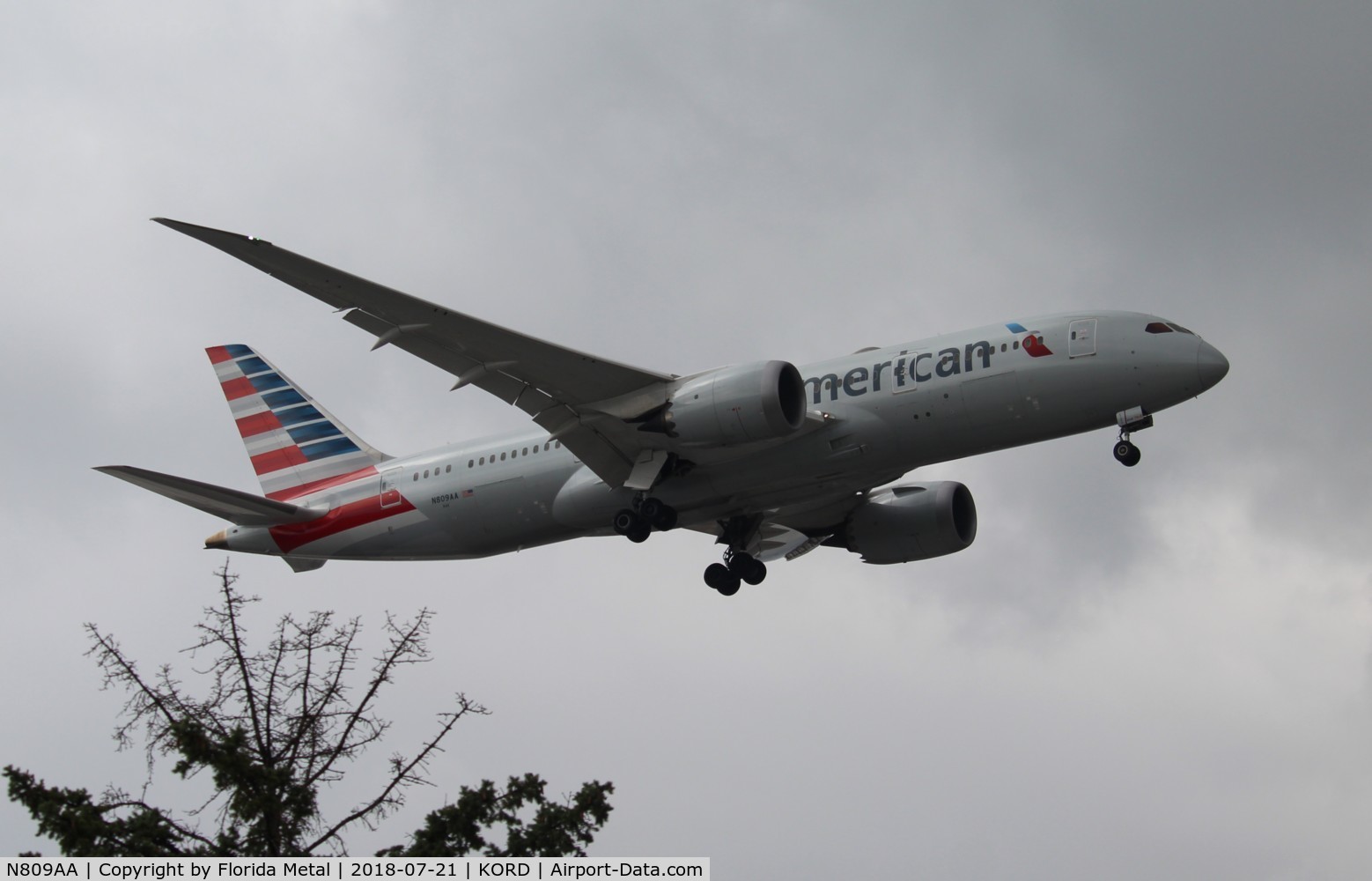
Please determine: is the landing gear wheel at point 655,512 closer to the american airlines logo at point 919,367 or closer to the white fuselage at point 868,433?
the white fuselage at point 868,433

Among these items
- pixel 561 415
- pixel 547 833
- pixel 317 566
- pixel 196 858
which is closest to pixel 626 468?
pixel 561 415

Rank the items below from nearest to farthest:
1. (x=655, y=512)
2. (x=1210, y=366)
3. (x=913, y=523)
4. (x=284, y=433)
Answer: (x=1210, y=366) → (x=655, y=512) → (x=913, y=523) → (x=284, y=433)

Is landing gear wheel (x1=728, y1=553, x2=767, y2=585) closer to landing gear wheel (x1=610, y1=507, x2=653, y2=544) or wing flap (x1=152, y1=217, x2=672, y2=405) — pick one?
landing gear wheel (x1=610, y1=507, x2=653, y2=544)

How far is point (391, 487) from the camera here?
37.0 metres

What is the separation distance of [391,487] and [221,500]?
4.12 meters

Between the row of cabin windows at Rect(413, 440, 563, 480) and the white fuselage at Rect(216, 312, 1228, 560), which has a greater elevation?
the row of cabin windows at Rect(413, 440, 563, 480)

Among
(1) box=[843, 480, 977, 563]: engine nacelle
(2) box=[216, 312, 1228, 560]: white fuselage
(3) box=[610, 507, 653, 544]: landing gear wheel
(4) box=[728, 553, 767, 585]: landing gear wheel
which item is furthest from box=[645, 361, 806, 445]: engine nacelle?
(1) box=[843, 480, 977, 563]: engine nacelle

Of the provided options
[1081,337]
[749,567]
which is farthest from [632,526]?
[1081,337]

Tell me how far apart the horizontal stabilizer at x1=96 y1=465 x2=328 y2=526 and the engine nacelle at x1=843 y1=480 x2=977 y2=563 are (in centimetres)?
1420

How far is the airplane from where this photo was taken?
29281 mm

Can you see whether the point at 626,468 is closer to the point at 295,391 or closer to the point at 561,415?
the point at 561,415

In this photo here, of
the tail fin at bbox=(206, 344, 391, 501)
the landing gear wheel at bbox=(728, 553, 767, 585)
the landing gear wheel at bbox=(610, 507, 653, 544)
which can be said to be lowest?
the landing gear wheel at bbox=(610, 507, 653, 544)

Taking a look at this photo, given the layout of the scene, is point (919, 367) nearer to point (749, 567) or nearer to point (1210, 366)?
point (1210, 366)

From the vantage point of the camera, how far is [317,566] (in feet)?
126
